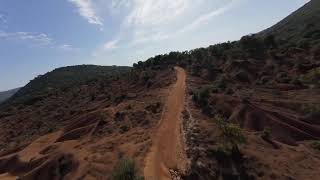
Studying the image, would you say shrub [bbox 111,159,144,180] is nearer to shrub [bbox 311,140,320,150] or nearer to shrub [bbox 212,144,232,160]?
shrub [bbox 212,144,232,160]

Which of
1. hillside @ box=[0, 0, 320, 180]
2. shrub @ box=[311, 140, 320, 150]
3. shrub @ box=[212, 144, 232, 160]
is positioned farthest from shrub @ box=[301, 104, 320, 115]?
shrub @ box=[212, 144, 232, 160]

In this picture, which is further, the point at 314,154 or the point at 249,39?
the point at 249,39

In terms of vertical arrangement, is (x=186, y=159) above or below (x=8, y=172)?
above

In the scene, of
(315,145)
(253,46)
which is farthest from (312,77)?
(253,46)

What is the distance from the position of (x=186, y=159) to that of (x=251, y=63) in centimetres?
4919

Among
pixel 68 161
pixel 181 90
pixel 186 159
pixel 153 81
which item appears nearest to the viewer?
pixel 186 159

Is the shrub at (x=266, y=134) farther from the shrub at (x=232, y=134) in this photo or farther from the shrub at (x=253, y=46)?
the shrub at (x=253, y=46)

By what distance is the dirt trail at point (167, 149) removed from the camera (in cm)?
2564

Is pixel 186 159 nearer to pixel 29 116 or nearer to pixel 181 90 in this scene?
pixel 181 90

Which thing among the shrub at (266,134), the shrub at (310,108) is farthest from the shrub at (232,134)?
the shrub at (310,108)

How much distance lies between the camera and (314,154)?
3173cm

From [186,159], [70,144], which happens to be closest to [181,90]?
[70,144]

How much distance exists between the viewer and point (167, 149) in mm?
29641

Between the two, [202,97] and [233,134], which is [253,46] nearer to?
[202,97]
